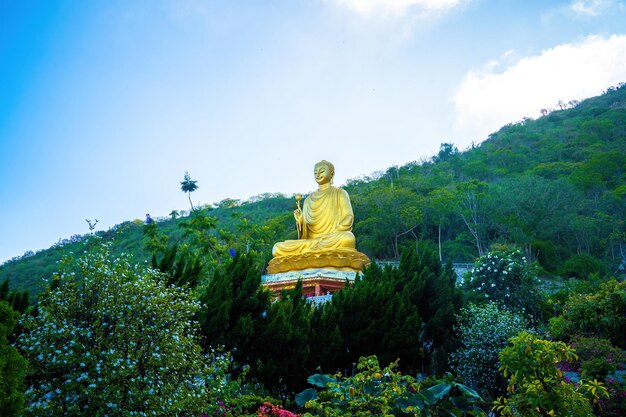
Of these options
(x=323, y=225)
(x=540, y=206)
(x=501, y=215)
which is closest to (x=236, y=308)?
(x=323, y=225)

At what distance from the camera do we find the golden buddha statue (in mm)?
15125

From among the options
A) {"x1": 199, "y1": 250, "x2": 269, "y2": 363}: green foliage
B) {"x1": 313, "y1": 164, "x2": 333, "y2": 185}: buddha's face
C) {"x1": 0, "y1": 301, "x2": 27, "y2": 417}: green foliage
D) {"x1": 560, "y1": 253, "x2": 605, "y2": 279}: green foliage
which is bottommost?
{"x1": 560, "y1": 253, "x2": 605, "y2": 279}: green foliage

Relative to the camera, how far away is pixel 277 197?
49688mm

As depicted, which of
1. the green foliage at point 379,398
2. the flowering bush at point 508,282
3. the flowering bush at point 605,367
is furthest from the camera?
the flowering bush at point 508,282

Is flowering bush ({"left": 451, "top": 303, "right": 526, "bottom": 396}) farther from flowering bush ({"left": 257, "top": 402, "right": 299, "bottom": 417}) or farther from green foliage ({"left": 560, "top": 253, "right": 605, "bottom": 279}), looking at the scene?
green foliage ({"left": 560, "top": 253, "right": 605, "bottom": 279})

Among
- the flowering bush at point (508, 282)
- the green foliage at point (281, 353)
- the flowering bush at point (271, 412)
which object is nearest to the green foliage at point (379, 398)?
the flowering bush at point (271, 412)

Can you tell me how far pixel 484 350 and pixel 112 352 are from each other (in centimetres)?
579

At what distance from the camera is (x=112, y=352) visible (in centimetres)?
460

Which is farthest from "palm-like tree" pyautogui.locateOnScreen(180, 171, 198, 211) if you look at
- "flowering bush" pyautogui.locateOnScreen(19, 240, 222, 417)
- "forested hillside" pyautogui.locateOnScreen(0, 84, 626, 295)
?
"flowering bush" pyautogui.locateOnScreen(19, 240, 222, 417)

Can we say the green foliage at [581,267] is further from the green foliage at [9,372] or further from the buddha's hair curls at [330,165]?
the green foliage at [9,372]

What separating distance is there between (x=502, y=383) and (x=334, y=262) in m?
7.07

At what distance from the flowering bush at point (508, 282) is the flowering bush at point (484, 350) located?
3.38 metres

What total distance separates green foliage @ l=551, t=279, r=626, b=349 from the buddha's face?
8258 millimetres

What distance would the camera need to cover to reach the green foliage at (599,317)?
32.3ft
